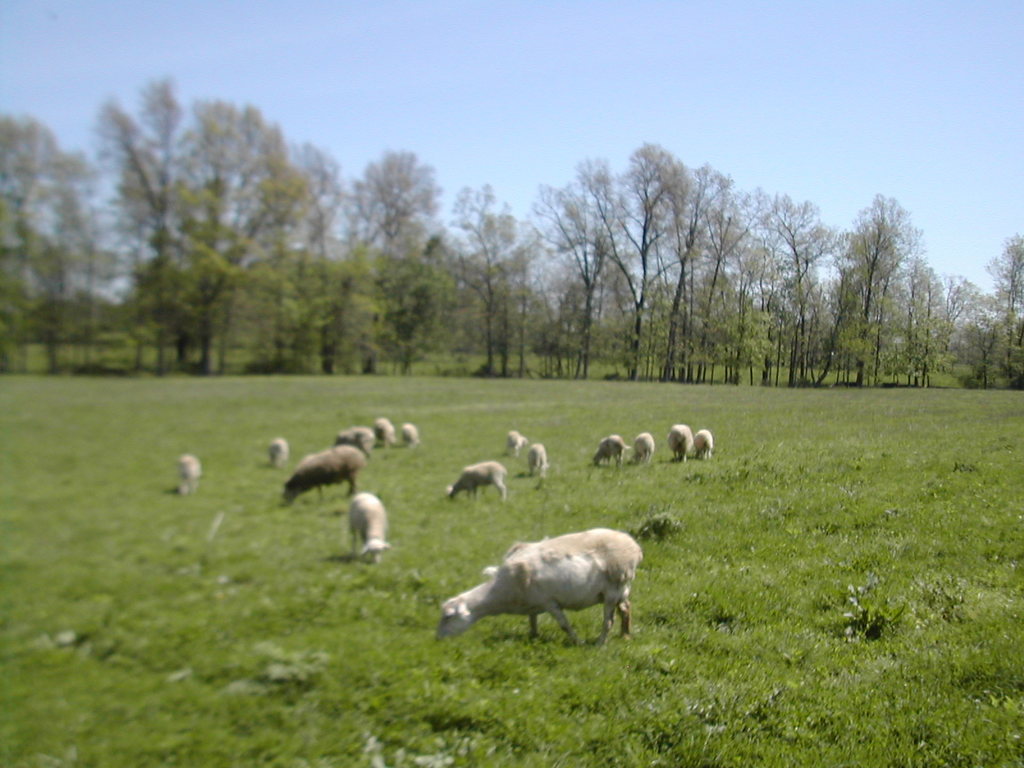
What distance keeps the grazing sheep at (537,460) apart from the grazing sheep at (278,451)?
28.8ft

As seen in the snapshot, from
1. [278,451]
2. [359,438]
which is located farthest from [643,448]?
[278,451]

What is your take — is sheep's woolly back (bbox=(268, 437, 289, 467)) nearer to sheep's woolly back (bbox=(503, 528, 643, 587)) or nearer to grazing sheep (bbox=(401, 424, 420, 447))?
grazing sheep (bbox=(401, 424, 420, 447))

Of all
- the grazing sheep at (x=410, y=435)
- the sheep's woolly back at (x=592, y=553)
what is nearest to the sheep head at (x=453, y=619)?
the sheep's woolly back at (x=592, y=553)

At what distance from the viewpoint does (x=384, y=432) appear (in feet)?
20.7

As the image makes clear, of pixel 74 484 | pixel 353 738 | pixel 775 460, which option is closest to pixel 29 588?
pixel 74 484

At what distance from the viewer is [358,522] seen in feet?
19.4

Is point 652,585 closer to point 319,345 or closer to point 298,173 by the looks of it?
point 319,345

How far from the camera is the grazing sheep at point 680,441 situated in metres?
11.5

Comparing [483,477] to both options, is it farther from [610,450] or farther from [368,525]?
[368,525]

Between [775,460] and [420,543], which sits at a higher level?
[775,460]

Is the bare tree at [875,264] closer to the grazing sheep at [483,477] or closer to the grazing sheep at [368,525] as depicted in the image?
the grazing sheep at [483,477]

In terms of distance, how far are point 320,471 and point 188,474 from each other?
127 cm

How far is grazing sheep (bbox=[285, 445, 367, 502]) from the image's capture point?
4.56 metres

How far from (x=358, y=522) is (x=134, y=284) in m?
3.20
